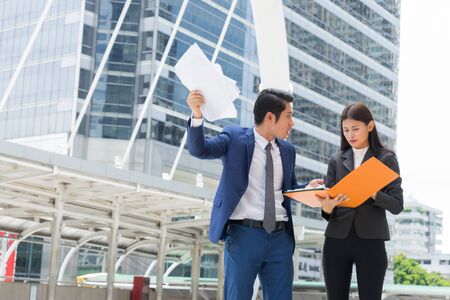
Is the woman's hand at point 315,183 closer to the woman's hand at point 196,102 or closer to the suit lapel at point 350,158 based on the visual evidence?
the suit lapel at point 350,158

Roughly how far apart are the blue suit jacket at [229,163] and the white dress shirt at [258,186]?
3cm

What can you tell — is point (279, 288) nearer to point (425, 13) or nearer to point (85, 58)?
point (425, 13)

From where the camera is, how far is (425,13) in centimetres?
1107

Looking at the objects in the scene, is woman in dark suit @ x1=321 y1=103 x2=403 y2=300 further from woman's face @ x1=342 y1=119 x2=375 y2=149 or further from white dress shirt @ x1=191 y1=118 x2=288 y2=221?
white dress shirt @ x1=191 y1=118 x2=288 y2=221

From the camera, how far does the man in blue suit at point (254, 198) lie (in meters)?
3.61

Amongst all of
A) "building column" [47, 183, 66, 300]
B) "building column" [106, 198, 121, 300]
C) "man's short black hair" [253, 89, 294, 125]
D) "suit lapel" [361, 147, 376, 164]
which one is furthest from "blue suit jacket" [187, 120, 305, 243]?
"building column" [106, 198, 121, 300]

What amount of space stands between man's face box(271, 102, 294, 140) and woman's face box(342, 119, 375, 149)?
0.29 meters

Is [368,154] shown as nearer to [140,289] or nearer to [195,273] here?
[140,289]

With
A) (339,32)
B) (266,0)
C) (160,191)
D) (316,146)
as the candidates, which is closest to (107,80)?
(316,146)

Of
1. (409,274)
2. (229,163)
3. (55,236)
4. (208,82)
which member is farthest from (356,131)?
(409,274)

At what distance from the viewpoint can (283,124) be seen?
12.5 feet

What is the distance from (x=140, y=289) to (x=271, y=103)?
18.4 meters

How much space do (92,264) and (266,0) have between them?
152 feet

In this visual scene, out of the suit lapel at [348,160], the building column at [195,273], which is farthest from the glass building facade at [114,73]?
the suit lapel at [348,160]
